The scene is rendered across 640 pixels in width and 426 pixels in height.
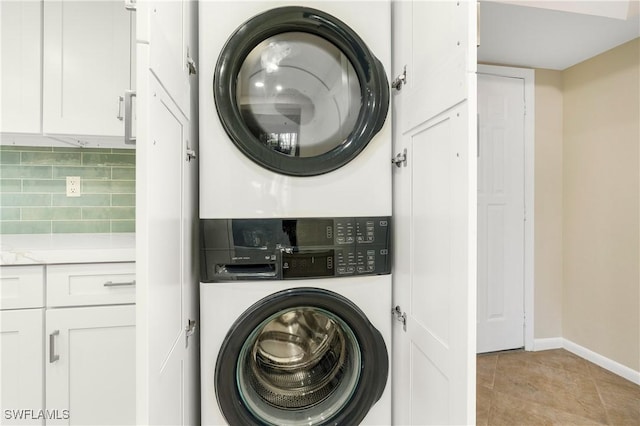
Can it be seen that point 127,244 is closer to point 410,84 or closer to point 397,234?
point 397,234

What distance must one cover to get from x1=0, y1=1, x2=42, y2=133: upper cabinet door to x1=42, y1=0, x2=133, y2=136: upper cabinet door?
0.04 m

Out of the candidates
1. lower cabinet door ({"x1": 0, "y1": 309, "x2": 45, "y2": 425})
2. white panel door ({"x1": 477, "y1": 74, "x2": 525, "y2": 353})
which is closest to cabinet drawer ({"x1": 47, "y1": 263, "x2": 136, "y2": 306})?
lower cabinet door ({"x1": 0, "y1": 309, "x2": 45, "y2": 425})

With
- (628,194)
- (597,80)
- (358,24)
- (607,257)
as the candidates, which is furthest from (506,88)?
(358,24)

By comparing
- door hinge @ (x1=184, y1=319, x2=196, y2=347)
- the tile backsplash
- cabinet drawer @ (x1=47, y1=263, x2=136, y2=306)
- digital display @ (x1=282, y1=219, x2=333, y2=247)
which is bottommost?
door hinge @ (x1=184, y1=319, x2=196, y2=347)

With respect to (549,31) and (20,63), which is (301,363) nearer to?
(20,63)

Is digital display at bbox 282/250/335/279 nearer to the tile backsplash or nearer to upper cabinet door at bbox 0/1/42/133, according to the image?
the tile backsplash

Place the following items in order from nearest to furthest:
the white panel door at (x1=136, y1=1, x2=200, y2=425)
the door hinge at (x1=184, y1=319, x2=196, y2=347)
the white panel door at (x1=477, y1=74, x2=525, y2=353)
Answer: the white panel door at (x1=136, y1=1, x2=200, y2=425)
the door hinge at (x1=184, y1=319, x2=196, y2=347)
the white panel door at (x1=477, y1=74, x2=525, y2=353)

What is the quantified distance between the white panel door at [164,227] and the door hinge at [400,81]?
2.48 feet

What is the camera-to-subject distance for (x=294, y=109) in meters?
1.26

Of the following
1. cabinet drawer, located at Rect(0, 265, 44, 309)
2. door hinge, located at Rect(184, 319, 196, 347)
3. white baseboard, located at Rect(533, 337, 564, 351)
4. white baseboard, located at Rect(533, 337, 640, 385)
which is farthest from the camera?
white baseboard, located at Rect(533, 337, 564, 351)

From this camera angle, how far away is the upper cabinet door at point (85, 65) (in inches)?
64.0

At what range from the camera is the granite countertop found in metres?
1.36

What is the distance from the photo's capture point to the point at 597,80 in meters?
2.48

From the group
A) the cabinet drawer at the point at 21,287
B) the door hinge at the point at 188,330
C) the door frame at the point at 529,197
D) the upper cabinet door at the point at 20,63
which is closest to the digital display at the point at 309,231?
the door hinge at the point at 188,330
